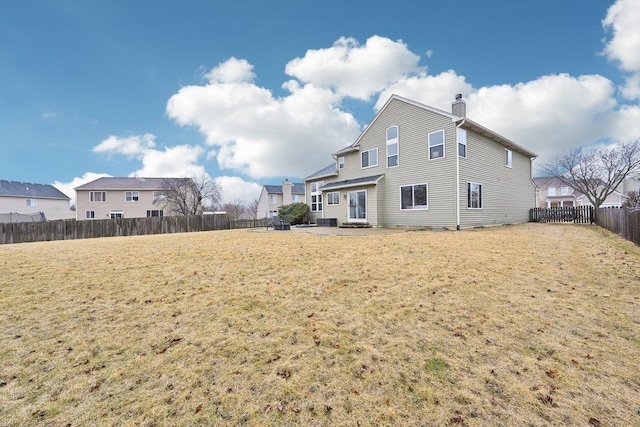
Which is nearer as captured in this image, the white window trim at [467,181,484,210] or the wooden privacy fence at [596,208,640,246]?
the wooden privacy fence at [596,208,640,246]

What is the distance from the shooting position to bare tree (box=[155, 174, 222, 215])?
33.1 m

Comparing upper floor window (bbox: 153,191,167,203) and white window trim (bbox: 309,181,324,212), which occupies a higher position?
upper floor window (bbox: 153,191,167,203)

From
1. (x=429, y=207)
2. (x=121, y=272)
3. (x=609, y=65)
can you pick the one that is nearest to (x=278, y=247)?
(x=121, y=272)

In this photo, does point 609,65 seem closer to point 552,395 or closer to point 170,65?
point 552,395

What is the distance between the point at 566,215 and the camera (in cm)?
1959

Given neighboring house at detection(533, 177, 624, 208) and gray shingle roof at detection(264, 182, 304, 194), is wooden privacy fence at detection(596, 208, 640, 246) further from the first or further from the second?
neighboring house at detection(533, 177, 624, 208)

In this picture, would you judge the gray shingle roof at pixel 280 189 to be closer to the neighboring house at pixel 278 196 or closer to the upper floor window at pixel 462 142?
the neighboring house at pixel 278 196

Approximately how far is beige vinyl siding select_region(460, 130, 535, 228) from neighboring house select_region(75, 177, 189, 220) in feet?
113

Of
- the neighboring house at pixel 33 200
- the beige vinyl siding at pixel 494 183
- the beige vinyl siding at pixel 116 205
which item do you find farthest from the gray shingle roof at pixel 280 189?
the neighboring house at pixel 33 200

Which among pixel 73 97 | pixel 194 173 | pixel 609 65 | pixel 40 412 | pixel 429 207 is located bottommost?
pixel 40 412

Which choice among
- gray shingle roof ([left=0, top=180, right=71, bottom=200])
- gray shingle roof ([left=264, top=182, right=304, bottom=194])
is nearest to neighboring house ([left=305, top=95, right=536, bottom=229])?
gray shingle roof ([left=264, top=182, right=304, bottom=194])

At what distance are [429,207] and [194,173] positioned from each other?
29.8m

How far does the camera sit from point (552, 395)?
7.63 ft

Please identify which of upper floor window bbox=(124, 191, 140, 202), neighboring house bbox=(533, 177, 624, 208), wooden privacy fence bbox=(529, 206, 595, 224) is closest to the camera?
wooden privacy fence bbox=(529, 206, 595, 224)
